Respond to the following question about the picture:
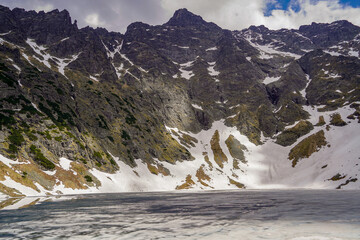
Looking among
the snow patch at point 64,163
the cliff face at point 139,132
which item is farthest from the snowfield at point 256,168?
the cliff face at point 139,132

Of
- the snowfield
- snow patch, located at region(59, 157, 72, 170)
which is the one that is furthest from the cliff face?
the snowfield

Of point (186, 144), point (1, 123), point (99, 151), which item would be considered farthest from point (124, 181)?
point (186, 144)

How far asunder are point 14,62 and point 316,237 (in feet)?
446

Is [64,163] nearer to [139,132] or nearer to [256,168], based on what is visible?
[139,132]

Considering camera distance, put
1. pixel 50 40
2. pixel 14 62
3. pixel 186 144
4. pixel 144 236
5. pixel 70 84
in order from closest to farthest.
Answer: pixel 144 236 < pixel 14 62 < pixel 70 84 < pixel 186 144 < pixel 50 40

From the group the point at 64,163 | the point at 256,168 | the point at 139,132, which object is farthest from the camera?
the point at 256,168

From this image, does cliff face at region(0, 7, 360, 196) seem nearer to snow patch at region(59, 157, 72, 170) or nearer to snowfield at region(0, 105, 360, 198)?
snow patch at region(59, 157, 72, 170)

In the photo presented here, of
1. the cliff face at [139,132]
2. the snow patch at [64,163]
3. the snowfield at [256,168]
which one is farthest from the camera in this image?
the snowfield at [256,168]

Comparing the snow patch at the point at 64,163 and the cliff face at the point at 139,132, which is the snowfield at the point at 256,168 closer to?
the snow patch at the point at 64,163

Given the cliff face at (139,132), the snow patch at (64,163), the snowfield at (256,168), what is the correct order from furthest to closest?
the snowfield at (256,168) < the cliff face at (139,132) < the snow patch at (64,163)

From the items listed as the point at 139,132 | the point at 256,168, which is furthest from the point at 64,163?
the point at 256,168

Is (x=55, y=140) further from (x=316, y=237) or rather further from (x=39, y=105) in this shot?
(x=316, y=237)

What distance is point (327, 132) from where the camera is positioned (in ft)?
491

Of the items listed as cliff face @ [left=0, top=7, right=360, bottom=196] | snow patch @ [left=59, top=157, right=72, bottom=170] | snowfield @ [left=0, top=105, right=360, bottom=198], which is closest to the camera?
snow patch @ [left=59, top=157, right=72, bottom=170]
